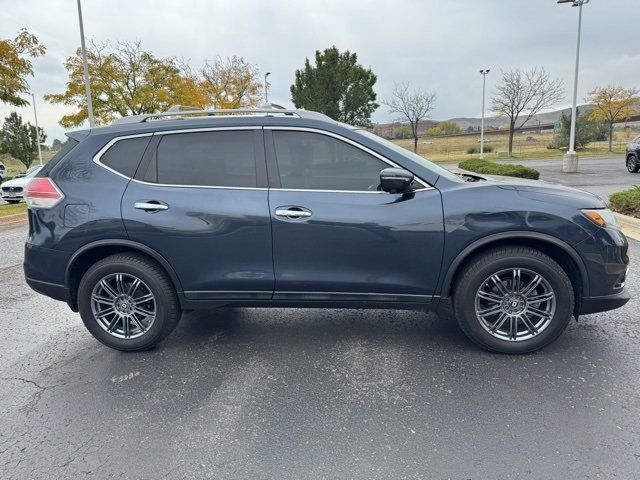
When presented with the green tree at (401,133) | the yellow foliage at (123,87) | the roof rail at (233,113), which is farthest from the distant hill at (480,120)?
the roof rail at (233,113)

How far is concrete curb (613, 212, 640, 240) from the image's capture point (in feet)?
22.3

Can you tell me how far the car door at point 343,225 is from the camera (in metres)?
3.16

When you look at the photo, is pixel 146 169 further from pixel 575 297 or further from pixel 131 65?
pixel 131 65

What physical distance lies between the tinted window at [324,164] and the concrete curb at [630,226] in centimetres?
553

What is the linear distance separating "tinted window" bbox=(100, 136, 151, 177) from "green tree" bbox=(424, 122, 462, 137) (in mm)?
71312

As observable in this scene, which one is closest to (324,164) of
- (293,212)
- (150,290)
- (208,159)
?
(293,212)

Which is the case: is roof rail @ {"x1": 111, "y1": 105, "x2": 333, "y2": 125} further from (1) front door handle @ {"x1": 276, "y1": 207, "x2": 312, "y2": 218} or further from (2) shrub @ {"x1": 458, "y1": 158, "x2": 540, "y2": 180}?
(2) shrub @ {"x1": 458, "y1": 158, "x2": 540, "y2": 180}

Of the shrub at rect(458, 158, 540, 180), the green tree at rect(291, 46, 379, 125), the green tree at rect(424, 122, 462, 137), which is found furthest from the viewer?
the green tree at rect(424, 122, 462, 137)

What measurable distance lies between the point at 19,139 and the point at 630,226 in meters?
53.4

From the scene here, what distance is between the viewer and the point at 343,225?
317 cm

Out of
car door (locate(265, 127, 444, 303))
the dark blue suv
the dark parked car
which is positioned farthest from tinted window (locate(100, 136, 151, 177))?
the dark parked car

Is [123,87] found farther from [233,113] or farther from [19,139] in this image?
[19,139]

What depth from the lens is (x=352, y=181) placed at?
10.8ft

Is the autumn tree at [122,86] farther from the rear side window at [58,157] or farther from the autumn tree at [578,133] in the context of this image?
the autumn tree at [578,133]
